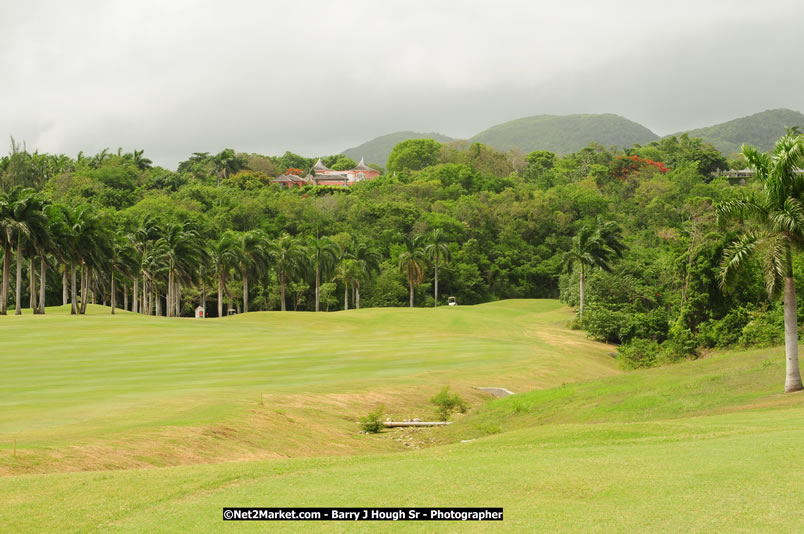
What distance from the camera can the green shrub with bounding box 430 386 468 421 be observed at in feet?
111

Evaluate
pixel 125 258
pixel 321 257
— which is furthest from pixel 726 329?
pixel 125 258

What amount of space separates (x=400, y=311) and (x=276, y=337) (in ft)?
90.5

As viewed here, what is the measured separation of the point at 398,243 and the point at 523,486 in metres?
120

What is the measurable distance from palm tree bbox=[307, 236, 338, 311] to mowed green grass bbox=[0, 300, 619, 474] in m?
24.1

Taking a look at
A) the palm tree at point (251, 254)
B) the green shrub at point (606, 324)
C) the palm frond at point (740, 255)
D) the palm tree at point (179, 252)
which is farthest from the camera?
the palm tree at point (251, 254)

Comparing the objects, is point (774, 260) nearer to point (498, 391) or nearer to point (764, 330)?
point (498, 391)

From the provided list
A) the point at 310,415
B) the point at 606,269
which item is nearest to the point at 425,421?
the point at 310,415

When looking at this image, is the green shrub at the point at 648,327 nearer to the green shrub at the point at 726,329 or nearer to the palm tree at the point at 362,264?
the green shrub at the point at 726,329

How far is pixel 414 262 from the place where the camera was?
110 metres

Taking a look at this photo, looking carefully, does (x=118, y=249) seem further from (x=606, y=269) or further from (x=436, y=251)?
(x=606, y=269)

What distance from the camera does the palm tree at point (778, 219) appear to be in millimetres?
25812

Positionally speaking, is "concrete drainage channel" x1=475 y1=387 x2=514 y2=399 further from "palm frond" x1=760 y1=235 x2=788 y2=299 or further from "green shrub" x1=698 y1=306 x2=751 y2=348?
"green shrub" x1=698 y1=306 x2=751 y2=348

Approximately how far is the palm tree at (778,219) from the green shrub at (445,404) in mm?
13395

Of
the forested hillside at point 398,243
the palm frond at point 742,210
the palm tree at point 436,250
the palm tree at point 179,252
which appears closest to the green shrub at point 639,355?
the forested hillside at point 398,243
